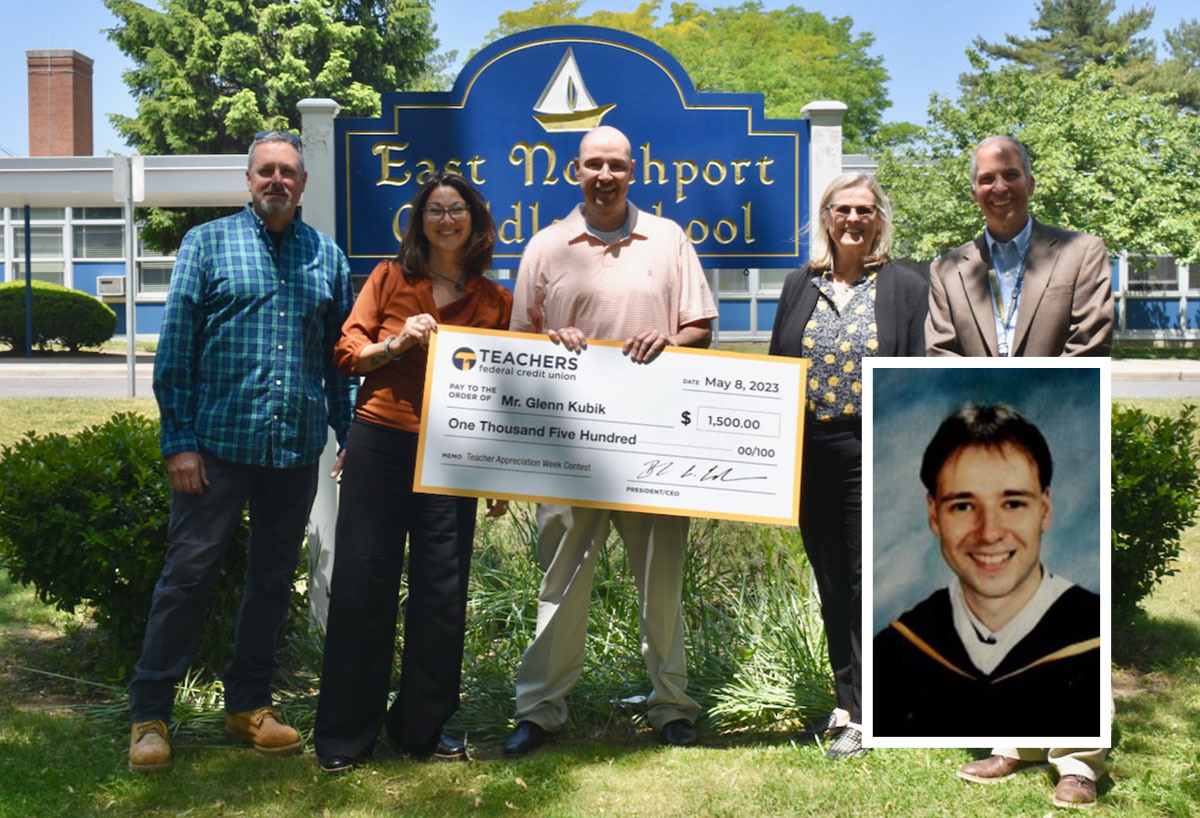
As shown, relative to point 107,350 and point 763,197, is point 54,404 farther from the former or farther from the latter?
point 107,350

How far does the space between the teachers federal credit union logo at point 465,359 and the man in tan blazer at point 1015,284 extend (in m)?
1.45

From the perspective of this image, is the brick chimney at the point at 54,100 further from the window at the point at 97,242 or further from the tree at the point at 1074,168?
the tree at the point at 1074,168

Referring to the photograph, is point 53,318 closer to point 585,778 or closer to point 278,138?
point 278,138

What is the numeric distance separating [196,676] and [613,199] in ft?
8.29

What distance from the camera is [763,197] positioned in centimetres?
509

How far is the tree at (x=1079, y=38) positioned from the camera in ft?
162

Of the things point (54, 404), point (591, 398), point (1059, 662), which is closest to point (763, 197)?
point (591, 398)

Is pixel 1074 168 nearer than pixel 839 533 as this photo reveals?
No

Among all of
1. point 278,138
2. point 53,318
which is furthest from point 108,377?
point 278,138

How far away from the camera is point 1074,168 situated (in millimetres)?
22953

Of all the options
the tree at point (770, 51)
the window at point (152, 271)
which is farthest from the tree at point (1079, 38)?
the window at point (152, 271)

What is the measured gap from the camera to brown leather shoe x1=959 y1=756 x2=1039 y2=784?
12.2 ft

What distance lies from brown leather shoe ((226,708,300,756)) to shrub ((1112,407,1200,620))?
11.3 feet

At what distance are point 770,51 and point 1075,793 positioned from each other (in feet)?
105
